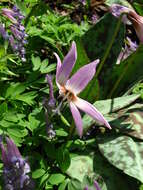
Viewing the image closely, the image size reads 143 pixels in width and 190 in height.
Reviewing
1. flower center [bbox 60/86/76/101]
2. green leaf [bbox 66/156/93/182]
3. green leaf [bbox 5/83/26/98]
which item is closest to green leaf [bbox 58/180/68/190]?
green leaf [bbox 66/156/93/182]

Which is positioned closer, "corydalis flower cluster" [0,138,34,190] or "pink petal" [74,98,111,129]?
"corydalis flower cluster" [0,138,34,190]

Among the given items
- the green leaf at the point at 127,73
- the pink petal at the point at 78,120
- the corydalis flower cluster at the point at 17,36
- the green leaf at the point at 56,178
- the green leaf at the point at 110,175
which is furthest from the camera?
the green leaf at the point at 127,73

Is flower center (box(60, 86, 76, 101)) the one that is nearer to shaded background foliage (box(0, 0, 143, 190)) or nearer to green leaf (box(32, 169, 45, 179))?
shaded background foliage (box(0, 0, 143, 190))

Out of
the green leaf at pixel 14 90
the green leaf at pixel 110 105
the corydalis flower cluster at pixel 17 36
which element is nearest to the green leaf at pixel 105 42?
the green leaf at pixel 110 105

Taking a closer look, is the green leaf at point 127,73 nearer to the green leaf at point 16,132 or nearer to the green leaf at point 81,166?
the green leaf at point 81,166

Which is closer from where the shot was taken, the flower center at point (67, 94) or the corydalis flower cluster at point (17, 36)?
the flower center at point (67, 94)

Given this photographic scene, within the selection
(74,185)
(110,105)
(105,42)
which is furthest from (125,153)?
(105,42)

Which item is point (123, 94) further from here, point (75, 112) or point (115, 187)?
point (75, 112)
